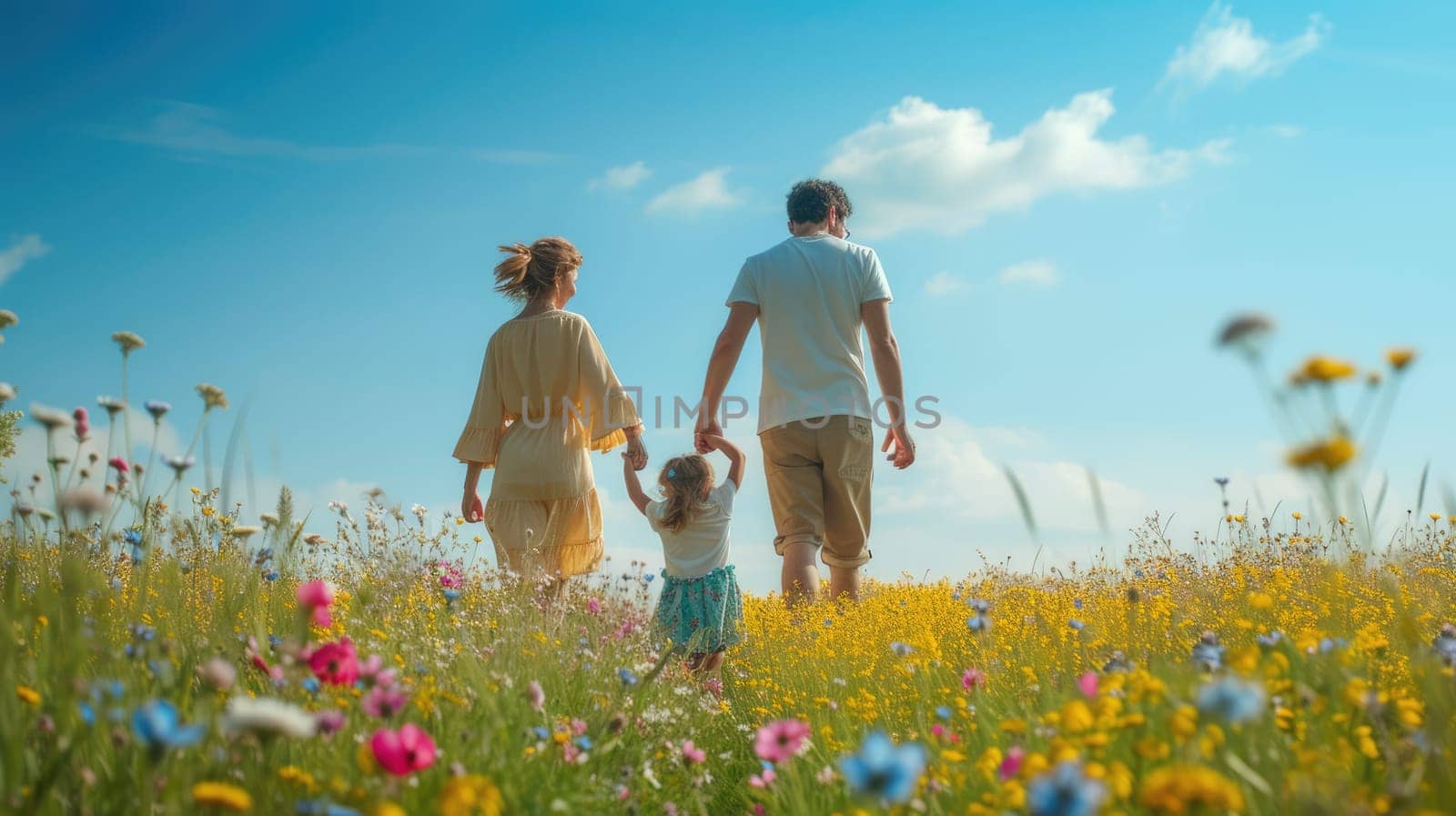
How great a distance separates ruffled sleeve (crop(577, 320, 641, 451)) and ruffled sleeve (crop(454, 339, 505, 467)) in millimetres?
582

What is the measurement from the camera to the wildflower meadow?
174 cm

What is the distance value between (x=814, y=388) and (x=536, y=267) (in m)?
1.86

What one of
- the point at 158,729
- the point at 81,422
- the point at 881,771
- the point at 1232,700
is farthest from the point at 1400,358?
the point at 81,422

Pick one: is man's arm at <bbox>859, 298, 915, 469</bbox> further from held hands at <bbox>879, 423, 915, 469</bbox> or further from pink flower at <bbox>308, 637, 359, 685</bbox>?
pink flower at <bbox>308, 637, 359, 685</bbox>

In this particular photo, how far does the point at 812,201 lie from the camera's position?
6660 millimetres

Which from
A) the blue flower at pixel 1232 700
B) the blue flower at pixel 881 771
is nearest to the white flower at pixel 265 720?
the blue flower at pixel 881 771

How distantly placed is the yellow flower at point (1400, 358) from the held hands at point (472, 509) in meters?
5.33

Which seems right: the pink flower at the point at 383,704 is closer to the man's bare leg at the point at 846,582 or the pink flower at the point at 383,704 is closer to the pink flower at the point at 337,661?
the pink flower at the point at 337,661

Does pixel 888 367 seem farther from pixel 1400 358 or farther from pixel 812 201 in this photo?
pixel 1400 358

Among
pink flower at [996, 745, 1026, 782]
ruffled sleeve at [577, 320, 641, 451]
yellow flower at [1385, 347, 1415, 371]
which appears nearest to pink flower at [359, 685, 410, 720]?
pink flower at [996, 745, 1026, 782]

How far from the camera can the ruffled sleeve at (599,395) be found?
234 inches

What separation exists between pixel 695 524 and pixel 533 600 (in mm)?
998

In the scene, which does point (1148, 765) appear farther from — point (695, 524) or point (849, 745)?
point (695, 524)

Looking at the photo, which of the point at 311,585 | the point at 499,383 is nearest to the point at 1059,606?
the point at 499,383
